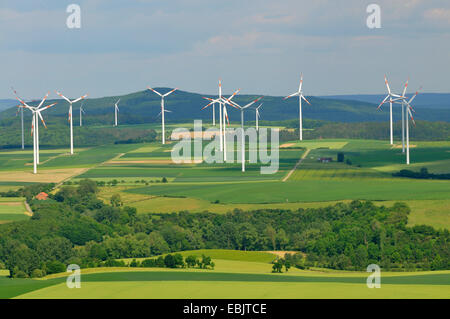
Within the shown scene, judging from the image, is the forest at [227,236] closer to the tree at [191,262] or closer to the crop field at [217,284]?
the tree at [191,262]

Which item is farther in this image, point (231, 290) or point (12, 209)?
point (12, 209)

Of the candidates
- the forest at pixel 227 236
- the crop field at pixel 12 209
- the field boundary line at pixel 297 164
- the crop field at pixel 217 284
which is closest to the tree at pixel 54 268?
the forest at pixel 227 236

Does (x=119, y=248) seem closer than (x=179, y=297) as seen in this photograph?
No

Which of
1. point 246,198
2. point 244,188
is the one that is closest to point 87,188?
point 244,188

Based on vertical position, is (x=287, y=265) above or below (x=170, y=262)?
Answer: below

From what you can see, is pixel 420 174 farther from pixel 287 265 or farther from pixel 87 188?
pixel 287 265

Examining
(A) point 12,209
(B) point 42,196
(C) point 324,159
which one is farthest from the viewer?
(C) point 324,159

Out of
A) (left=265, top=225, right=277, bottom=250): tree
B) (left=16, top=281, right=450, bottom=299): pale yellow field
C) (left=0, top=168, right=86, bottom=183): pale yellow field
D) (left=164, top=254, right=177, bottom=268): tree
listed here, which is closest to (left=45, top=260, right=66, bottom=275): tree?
(left=164, top=254, right=177, bottom=268): tree

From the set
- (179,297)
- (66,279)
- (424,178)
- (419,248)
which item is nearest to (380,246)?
(419,248)
